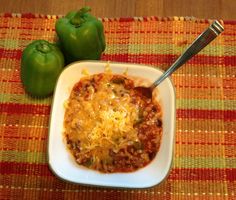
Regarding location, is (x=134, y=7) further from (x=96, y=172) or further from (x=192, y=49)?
(x=96, y=172)

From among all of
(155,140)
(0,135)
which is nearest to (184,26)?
(155,140)

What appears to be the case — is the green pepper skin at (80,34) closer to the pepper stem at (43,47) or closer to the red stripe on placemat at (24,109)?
the pepper stem at (43,47)

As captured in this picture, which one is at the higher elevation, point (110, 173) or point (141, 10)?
point (141, 10)

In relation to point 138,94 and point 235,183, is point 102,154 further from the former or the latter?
point 235,183

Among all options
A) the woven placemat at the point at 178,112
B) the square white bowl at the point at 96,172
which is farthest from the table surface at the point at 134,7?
the square white bowl at the point at 96,172

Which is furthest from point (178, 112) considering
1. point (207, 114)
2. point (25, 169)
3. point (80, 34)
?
point (25, 169)
